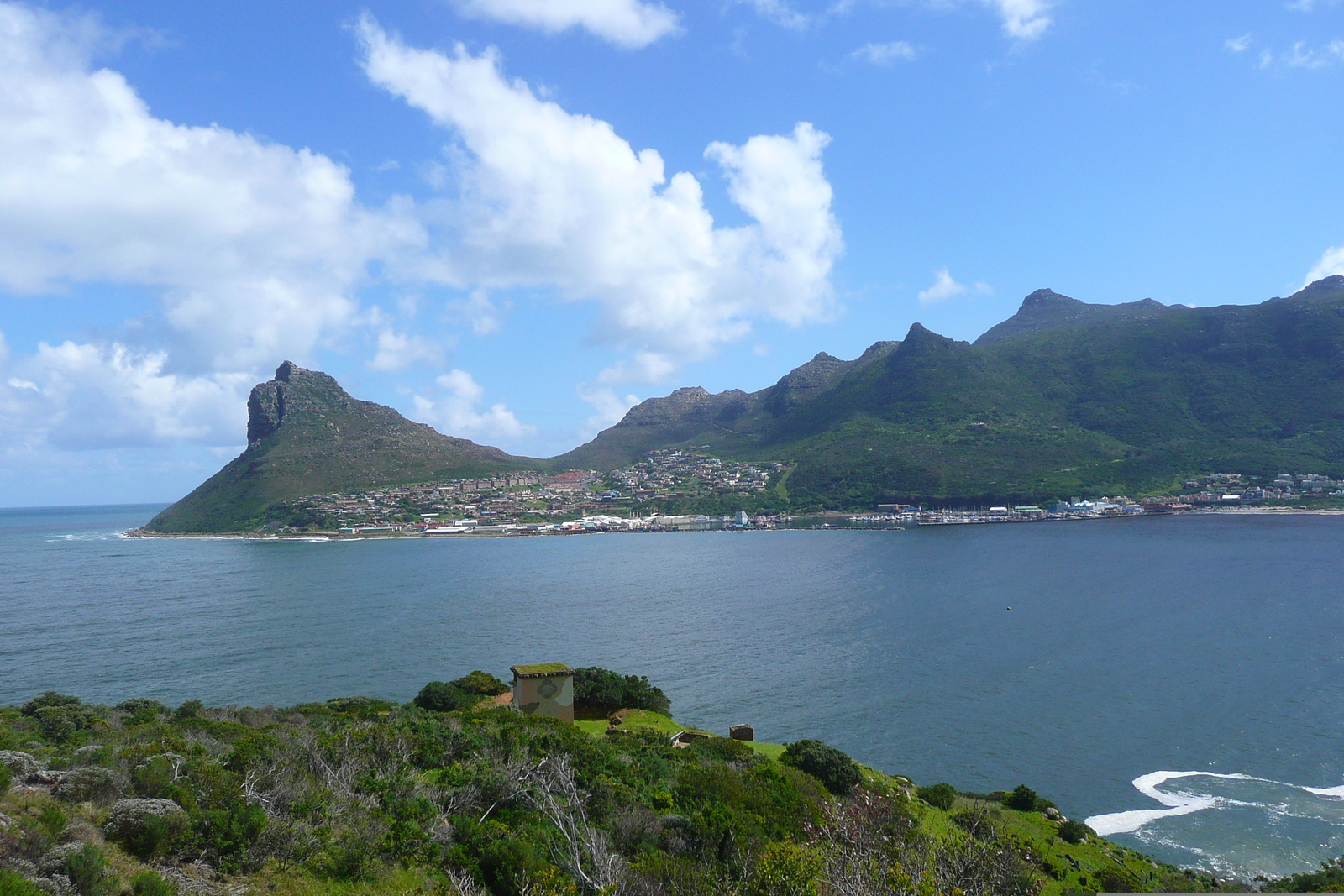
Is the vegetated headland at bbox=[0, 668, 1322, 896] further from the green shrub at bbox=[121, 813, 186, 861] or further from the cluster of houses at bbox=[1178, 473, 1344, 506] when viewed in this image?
the cluster of houses at bbox=[1178, 473, 1344, 506]

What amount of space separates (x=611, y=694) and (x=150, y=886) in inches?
694

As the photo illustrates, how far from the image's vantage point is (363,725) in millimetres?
16359

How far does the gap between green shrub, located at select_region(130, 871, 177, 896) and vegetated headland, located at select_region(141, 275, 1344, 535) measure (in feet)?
356

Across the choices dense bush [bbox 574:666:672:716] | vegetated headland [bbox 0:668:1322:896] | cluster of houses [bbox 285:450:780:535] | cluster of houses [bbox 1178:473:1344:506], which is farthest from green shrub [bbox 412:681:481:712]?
cluster of houses [bbox 1178:473:1344:506]

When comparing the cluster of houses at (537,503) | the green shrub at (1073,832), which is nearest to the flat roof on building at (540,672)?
the green shrub at (1073,832)

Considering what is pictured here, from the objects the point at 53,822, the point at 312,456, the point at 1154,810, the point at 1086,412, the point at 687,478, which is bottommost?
the point at 1154,810

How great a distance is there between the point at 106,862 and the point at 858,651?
106 ft

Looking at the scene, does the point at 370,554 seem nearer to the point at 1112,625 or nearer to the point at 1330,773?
the point at 1112,625

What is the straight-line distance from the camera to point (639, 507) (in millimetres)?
137125

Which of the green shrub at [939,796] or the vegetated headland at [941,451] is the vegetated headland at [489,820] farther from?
the vegetated headland at [941,451]

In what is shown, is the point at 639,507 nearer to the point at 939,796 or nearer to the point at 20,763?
the point at 939,796

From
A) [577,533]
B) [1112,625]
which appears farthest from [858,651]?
[577,533]

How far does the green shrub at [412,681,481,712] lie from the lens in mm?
22875

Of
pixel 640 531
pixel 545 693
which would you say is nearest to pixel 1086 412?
pixel 640 531
